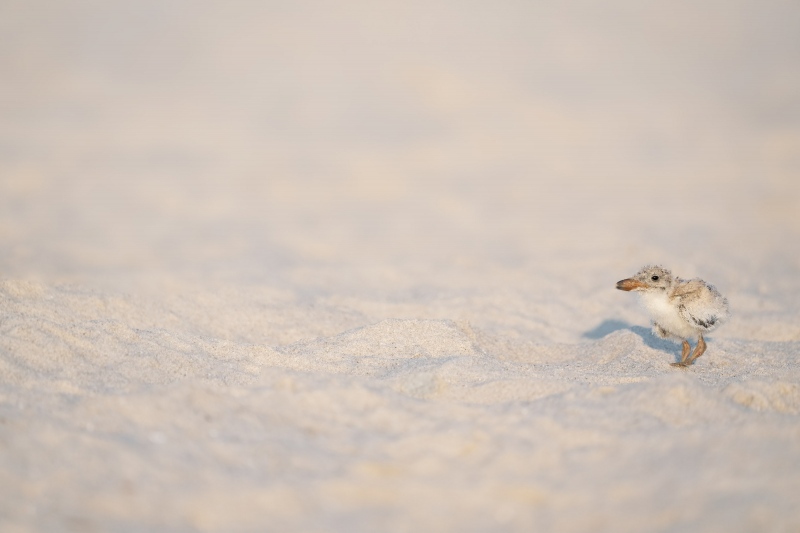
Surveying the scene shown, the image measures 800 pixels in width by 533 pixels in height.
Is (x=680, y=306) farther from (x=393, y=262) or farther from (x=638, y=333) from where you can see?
(x=393, y=262)

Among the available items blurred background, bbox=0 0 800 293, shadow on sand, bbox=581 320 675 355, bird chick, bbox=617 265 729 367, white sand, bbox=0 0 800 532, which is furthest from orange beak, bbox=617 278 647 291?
blurred background, bbox=0 0 800 293

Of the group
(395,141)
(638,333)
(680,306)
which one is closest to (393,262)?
(638,333)

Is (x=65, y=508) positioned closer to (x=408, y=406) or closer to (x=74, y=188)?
(x=408, y=406)

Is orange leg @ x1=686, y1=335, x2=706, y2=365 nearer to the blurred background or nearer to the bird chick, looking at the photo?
the bird chick

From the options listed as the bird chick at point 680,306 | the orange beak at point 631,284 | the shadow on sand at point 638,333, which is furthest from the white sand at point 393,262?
the orange beak at point 631,284

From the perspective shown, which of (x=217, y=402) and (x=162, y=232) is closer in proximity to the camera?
(x=217, y=402)

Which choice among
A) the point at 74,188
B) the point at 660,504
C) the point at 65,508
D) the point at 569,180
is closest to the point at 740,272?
the point at 569,180
